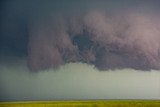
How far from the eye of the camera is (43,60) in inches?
219

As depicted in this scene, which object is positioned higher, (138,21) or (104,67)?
(138,21)

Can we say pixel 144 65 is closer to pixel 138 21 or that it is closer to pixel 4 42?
pixel 138 21

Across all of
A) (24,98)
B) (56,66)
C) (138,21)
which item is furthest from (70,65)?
(138,21)

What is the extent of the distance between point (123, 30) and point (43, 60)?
1251mm

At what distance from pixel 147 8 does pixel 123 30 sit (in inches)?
19.3

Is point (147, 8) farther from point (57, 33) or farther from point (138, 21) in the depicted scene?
point (57, 33)

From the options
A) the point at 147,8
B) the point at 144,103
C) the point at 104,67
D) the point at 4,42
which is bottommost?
the point at 144,103

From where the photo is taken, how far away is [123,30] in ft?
18.4

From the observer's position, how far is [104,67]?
557 centimetres

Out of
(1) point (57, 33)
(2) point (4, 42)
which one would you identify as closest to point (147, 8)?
(1) point (57, 33)

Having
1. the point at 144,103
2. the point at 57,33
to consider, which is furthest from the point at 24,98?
the point at 144,103

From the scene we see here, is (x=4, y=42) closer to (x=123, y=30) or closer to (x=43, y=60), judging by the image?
(x=43, y=60)

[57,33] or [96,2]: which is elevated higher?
[96,2]

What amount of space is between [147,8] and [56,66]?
160 centimetres
